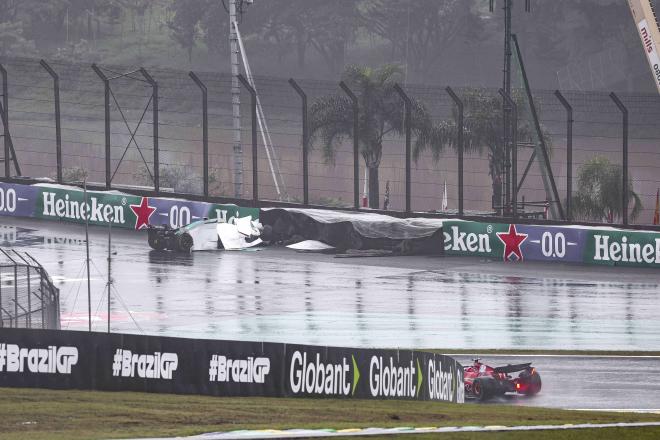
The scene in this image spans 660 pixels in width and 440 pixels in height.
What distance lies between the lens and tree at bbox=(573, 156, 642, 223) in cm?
5591

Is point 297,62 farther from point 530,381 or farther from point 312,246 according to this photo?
point 530,381

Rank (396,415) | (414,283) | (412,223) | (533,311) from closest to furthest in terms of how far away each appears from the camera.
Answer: (396,415), (533,311), (414,283), (412,223)

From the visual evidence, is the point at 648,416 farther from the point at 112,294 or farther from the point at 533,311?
the point at 112,294

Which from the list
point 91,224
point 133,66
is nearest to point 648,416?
point 91,224

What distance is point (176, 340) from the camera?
2091 cm

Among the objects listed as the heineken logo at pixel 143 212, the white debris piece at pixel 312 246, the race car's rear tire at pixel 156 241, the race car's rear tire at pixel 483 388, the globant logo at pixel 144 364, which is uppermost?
the heineken logo at pixel 143 212

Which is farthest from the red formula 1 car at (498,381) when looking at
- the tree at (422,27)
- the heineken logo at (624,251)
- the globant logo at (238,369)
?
the tree at (422,27)

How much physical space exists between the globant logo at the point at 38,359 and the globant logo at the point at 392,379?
17.2 feet

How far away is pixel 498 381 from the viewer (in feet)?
83.5

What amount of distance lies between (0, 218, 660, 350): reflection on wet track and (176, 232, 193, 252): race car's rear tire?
1.55 feet

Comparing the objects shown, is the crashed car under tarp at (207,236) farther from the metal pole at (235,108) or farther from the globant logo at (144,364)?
the globant logo at (144,364)

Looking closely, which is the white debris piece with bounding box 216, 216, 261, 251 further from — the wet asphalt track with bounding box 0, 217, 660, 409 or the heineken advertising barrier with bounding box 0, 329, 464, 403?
the heineken advertising barrier with bounding box 0, 329, 464, 403

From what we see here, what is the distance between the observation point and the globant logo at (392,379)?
22.4 metres

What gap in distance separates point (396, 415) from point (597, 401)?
6.33 m
